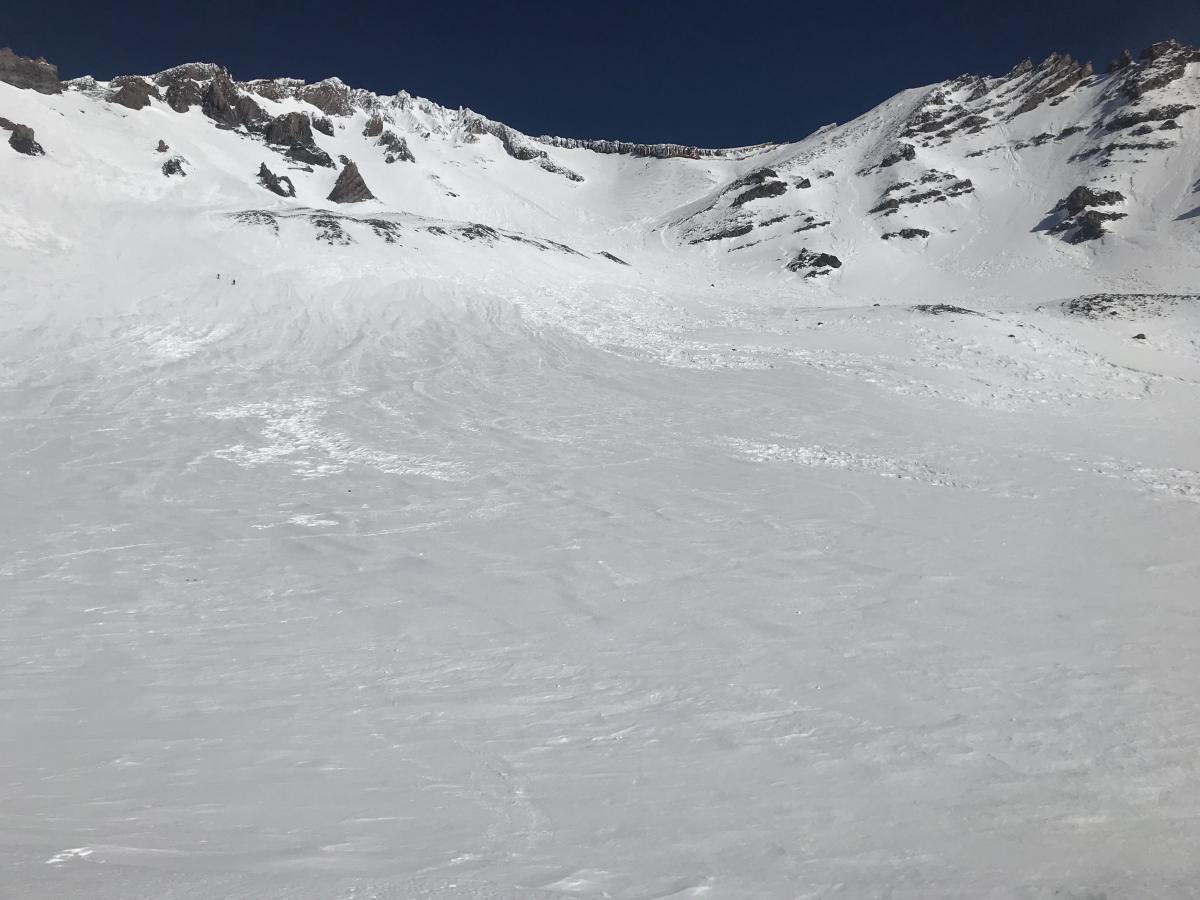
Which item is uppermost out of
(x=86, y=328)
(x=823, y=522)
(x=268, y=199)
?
(x=268, y=199)

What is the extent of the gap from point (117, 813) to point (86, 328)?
67.4ft

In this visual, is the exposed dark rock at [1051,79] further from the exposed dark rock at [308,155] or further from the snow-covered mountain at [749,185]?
the exposed dark rock at [308,155]

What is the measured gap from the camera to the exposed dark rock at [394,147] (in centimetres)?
6625

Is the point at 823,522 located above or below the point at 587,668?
above

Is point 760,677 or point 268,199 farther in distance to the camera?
point 268,199

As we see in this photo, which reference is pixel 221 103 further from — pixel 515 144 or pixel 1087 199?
pixel 1087 199

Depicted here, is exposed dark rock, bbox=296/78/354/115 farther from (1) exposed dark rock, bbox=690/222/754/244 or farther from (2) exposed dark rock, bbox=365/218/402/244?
(2) exposed dark rock, bbox=365/218/402/244

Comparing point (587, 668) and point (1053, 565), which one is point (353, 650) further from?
point (1053, 565)

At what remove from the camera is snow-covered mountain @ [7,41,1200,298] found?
34.0m

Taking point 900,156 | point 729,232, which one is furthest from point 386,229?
point 900,156

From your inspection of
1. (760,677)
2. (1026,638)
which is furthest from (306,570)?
(1026,638)

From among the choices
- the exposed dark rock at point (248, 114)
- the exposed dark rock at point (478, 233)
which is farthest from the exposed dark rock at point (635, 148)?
the exposed dark rock at point (478, 233)

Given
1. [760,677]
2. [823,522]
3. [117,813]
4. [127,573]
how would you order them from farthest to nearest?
[823,522] < [127,573] < [760,677] < [117,813]

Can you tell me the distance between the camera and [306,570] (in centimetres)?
780
